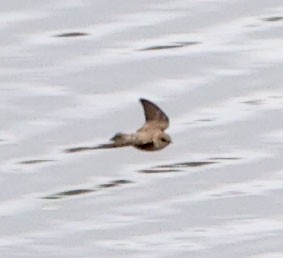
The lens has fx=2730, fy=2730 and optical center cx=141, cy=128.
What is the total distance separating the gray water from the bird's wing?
1.54 meters

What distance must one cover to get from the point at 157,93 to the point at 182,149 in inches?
27.4

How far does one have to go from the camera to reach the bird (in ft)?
46.2

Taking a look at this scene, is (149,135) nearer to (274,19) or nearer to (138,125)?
(138,125)

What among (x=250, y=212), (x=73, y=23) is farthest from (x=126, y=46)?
(x=250, y=212)

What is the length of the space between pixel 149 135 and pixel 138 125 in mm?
2486

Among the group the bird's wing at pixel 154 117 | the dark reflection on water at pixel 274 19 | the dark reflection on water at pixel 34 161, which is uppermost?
the dark reflection on water at pixel 274 19

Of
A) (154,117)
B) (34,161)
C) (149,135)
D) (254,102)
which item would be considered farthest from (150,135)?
(254,102)

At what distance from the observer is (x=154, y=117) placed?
14.7 m

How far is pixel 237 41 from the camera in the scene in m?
18.1

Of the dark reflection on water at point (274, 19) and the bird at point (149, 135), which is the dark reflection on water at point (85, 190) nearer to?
the bird at point (149, 135)

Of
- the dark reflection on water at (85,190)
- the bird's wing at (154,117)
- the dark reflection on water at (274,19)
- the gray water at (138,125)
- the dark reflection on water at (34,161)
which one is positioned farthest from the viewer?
the dark reflection on water at (274,19)

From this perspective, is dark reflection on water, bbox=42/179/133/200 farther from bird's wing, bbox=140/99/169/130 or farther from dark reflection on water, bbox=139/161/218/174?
bird's wing, bbox=140/99/169/130

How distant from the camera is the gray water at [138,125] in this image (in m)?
16.3

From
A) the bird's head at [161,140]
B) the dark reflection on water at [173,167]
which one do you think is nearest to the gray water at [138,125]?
the dark reflection on water at [173,167]
